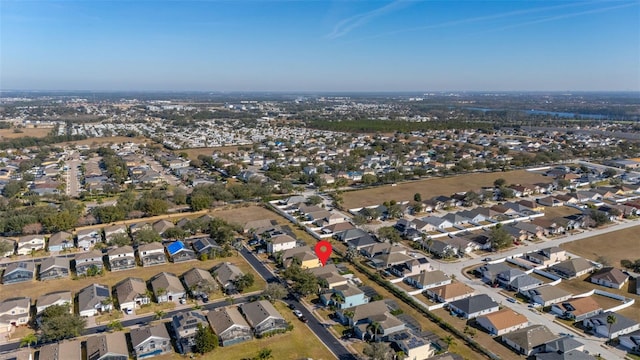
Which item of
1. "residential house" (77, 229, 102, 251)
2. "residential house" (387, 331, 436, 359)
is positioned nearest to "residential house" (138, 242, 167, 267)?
"residential house" (77, 229, 102, 251)

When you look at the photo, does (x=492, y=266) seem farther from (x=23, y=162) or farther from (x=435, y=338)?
(x=23, y=162)

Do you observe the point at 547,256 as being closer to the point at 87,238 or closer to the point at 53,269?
the point at 53,269

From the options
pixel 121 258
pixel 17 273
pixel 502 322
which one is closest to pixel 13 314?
pixel 17 273

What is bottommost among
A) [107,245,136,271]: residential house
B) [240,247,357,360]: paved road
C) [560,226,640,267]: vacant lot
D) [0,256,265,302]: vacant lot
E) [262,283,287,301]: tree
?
[240,247,357,360]: paved road

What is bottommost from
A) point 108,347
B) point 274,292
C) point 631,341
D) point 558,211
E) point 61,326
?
point 631,341

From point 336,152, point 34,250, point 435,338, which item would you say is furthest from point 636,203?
point 34,250

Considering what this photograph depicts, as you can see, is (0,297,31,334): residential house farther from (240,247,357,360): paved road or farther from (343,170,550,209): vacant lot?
(343,170,550,209): vacant lot

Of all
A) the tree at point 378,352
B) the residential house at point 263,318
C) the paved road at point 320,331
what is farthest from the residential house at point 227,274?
the tree at point 378,352
